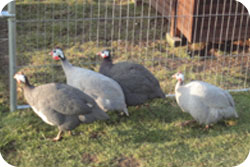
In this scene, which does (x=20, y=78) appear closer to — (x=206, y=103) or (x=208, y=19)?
(x=206, y=103)

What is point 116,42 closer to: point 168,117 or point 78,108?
point 168,117

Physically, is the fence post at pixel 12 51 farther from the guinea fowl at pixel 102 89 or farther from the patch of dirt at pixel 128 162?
the patch of dirt at pixel 128 162

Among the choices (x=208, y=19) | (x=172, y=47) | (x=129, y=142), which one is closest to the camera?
(x=129, y=142)

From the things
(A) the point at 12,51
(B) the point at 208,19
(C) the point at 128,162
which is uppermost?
(B) the point at 208,19

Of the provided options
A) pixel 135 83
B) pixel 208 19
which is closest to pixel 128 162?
pixel 135 83

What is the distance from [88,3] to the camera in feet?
30.0

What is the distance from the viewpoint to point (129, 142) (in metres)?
4.22

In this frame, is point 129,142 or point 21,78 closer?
point 129,142

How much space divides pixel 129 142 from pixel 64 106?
79 cm

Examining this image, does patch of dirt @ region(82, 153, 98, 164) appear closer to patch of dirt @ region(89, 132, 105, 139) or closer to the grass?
the grass

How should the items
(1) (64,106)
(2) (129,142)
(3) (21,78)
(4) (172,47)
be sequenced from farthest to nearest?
1. (4) (172,47)
2. (3) (21,78)
3. (2) (129,142)
4. (1) (64,106)

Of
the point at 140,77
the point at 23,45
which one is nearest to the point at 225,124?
the point at 140,77

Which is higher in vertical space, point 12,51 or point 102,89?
point 12,51

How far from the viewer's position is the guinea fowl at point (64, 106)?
13.2 feet
